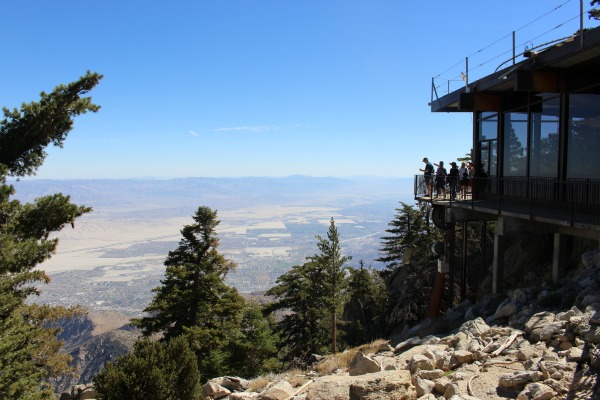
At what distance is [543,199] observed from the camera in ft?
39.2

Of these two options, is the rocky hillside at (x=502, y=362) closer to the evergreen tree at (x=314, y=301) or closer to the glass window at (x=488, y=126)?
the glass window at (x=488, y=126)

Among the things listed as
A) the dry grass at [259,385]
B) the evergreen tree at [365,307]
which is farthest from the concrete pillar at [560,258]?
the evergreen tree at [365,307]

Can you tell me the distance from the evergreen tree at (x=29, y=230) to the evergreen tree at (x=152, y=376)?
487cm

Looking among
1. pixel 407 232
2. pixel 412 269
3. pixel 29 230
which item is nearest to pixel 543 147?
pixel 29 230

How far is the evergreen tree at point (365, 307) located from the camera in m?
30.0

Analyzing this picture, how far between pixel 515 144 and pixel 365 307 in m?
21.3

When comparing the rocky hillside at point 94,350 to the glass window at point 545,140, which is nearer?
the glass window at point 545,140

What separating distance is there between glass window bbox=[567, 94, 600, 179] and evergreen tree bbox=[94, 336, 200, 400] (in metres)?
10.7

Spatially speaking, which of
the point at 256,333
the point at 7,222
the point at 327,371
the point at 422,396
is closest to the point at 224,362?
the point at 256,333

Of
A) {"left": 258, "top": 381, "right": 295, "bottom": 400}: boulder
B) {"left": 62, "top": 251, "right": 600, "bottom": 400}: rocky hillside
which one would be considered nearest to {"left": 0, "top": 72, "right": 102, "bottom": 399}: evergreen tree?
{"left": 62, "top": 251, "right": 600, "bottom": 400}: rocky hillside

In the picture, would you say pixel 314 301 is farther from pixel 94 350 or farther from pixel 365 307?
pixel 94 350

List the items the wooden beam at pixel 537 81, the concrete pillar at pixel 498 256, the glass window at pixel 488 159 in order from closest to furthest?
the wooden beam at pixel 537 81, the concrete pillar at pixel 498 256, the glass window at pixel 488 159

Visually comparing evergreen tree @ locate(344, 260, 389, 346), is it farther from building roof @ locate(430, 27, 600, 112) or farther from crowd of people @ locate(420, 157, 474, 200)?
building roof @ locate(430, 27, 600, 112)

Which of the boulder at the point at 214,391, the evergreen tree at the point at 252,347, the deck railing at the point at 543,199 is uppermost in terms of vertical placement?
the deck railing at the point at 543,199
